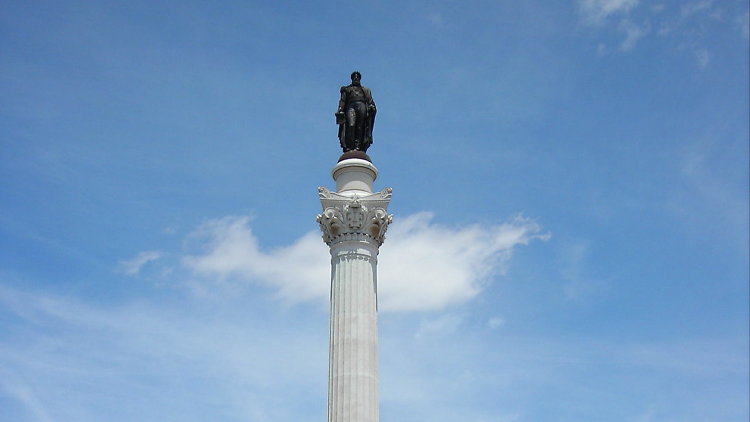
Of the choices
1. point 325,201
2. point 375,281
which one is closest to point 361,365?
point 375,281

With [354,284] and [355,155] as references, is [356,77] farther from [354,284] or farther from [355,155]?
[354,284]

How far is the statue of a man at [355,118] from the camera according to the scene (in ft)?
117

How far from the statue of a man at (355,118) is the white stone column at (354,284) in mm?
1349

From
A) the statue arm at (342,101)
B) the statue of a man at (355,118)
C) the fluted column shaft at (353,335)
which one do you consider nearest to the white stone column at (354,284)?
the fluted column shaft at (353,335)

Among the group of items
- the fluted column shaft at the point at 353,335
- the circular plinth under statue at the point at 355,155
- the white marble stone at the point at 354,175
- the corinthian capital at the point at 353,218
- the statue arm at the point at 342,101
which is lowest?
the fluted column shaft at the point at 353,335

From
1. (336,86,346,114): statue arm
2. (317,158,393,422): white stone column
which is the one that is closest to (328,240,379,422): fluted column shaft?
(317,158,393,422): white stone column

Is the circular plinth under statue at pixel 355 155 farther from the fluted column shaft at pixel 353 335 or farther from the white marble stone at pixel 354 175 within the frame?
the fluted column shaft at pixel 353 335

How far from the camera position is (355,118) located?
118 feet

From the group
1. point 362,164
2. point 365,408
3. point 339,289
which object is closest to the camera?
point 365,408

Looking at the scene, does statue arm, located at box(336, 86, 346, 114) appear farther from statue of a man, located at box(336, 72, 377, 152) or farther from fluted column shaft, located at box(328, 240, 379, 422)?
fluted column shaft, located at box(328, 240, 379, 422)

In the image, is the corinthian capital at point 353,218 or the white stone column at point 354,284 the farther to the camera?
the corinthian capital at point 353,218

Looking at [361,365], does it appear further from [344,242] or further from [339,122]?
[339,122]

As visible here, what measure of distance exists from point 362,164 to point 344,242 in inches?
139

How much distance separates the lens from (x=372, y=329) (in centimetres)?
3152
